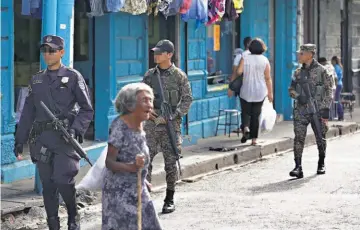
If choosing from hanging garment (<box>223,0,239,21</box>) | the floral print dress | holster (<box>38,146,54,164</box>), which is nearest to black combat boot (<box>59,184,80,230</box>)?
holster (<box>38,146,54,164</box>)

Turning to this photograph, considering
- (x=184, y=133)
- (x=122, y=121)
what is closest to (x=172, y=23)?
(x=184, y=133)

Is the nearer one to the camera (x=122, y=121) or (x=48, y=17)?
(x=122, y=121)

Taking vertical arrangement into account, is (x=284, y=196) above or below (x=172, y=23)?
below

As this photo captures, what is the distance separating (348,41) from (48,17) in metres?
17.6

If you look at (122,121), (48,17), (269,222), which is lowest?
(269,222)

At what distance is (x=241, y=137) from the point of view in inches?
647

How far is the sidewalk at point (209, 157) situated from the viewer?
9.74 metres

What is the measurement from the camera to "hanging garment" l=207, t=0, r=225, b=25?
15555mm

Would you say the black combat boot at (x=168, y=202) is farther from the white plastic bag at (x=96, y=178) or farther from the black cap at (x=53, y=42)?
the white plastic bag at (x=96, y=178)

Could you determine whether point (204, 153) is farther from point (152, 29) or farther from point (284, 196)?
point (284, 196)

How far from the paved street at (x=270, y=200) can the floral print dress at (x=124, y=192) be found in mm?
2627

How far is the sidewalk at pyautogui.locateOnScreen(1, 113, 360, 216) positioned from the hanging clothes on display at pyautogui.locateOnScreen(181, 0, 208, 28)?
213 centimetres

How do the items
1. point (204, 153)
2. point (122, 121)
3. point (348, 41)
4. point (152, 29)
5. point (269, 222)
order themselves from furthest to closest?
point (348, 41)
point (152, 29)
point (204, 153)
point (269, 222)
point (122, 121)

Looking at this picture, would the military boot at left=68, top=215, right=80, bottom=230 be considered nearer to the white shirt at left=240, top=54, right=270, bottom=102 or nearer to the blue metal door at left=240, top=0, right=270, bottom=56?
the white shirt at left=240, top=54, right=270, bottom=102
